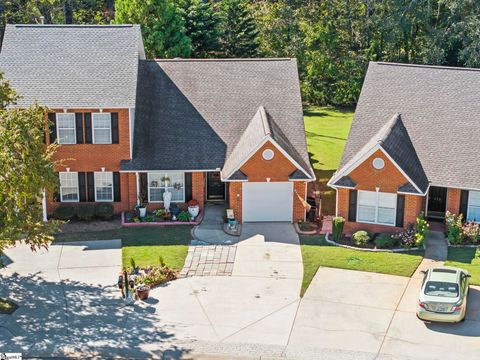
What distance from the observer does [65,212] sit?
120ft

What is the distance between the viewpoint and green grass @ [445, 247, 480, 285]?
100.0 ft

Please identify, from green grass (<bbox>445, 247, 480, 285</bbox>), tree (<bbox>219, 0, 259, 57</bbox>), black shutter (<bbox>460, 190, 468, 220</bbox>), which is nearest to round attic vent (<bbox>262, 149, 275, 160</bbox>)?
black shutter (<bbox>460, 190, 468, 220</bbox>)

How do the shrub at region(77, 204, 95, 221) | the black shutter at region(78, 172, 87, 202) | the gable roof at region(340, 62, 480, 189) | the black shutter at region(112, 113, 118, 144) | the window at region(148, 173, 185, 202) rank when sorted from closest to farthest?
the gable roof at region(340, 62, 480, 189), the black shutter at region(112, 113, 118, 144), the shrub at region(77, 204, 95, 221), the black shutter at region(78, 172, 87, 202), the window at region(148, 173, 185, 202)

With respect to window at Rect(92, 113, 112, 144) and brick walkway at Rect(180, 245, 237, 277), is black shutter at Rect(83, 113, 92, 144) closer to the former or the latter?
window at Rect(92, 113, 112, 144)

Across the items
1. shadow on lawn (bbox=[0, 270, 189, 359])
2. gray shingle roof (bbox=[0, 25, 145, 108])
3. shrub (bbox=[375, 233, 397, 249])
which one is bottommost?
shadow on lawn (bbox=[0, 270, 189, 359])

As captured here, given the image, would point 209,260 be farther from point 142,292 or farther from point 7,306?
point 7,306

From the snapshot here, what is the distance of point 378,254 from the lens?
32688mm

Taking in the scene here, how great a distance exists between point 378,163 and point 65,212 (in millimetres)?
15415

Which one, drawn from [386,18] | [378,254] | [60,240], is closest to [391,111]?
[378,254]

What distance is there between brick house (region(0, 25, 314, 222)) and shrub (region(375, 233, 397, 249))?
460cm

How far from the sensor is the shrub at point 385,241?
109 ft

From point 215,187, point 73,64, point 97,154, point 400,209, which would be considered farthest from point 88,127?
point 400,209

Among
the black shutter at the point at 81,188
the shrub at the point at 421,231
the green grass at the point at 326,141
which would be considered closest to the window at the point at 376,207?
the shrub at the point at 421,231

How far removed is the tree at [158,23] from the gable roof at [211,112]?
15751mm
